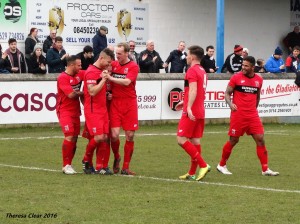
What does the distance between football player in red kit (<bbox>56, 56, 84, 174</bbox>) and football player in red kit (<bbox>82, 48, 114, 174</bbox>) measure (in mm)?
266

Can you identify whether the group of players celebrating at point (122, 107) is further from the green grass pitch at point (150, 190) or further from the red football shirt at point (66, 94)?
the green grass pitch at point (150, 190)

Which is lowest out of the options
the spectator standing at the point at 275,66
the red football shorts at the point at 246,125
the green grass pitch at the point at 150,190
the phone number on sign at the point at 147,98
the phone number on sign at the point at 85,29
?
the green grass pitch at the point at 150,190

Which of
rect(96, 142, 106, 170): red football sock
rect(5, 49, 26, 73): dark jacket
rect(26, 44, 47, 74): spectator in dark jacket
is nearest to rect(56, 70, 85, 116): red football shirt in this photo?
rect(96, 142, 106, 170): red football sock

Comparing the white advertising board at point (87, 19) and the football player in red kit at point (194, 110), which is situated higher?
the white advertising board at point (87, 19)

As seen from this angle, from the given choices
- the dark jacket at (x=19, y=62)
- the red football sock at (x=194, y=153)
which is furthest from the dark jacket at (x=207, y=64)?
the red football sock at (x=194, y=153)

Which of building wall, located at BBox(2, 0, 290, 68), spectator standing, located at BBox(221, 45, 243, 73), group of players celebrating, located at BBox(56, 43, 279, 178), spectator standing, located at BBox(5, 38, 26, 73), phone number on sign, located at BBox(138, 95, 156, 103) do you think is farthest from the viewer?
building wall, located at BBox(2, 0, 290, 68)

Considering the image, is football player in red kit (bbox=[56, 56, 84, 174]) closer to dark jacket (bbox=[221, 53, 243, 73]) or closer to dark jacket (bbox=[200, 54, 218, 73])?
dark jacket (bbox=[200, 54, 218, 73])

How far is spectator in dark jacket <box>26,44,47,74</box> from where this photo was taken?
909 inches

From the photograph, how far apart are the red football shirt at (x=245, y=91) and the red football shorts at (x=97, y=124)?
6.77 feet

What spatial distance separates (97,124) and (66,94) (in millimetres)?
659

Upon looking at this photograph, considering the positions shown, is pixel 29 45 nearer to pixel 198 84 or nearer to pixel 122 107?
pixel 122 107

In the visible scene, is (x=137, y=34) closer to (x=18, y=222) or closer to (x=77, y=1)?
(x=77, y=1)

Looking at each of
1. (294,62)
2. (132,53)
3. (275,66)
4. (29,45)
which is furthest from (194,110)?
(294,62)

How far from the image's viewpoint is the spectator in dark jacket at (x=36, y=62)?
23.1 meters
